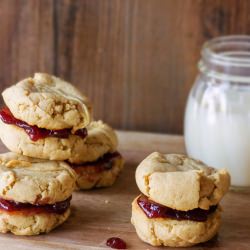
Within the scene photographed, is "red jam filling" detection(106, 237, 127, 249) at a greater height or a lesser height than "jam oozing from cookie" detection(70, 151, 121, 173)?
lesser

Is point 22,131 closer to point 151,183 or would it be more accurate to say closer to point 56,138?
point 56,138

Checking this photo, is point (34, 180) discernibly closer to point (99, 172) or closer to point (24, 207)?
point (24, 207)

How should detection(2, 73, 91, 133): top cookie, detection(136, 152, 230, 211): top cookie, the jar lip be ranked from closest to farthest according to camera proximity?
detection(136, 152, 230, 211): top cookie < detection(2, 73, 91, 133): top cookie < the jar lip

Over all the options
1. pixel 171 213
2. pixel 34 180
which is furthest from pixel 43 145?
pixel 171 213

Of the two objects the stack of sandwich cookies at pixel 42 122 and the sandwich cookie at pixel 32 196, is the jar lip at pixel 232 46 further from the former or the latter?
the sandwich cookie at pixel 32 196

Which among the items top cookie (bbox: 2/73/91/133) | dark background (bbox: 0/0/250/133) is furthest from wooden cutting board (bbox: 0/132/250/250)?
dark background (bbox: 0/0/250/133)

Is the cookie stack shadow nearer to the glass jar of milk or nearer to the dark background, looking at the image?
the glass jar of milk

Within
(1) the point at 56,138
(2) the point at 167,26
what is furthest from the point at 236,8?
(1) the point at 56,138
